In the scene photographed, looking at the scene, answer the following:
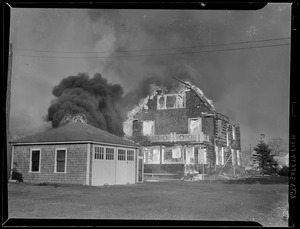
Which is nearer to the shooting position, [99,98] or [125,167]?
[99,98]

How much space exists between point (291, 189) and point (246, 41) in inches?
138

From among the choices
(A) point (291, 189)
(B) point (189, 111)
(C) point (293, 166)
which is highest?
(B) point (189, 111)

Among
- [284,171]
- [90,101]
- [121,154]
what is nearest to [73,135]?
[90,101]

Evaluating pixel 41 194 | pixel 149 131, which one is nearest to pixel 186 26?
pixel 149 131

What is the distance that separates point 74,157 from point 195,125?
317 centimetres

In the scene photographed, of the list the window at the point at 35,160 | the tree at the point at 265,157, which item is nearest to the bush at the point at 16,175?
the window at the point at 35,160

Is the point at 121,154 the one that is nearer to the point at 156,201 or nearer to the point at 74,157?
the point at 74,157

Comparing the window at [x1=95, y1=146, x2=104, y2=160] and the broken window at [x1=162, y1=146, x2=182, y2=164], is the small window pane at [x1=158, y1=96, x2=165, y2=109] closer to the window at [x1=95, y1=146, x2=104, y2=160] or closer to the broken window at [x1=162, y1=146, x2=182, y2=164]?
the broken window at [x1=162, y1=146, x2=182, y2=164]

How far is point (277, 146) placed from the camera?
28.2 ft

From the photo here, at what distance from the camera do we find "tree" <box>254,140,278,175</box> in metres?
8.75

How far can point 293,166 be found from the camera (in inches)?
290

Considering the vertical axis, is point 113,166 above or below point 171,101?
below

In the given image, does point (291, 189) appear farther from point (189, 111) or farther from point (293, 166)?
point (189, 111)

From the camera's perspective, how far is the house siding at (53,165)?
8.88 m
